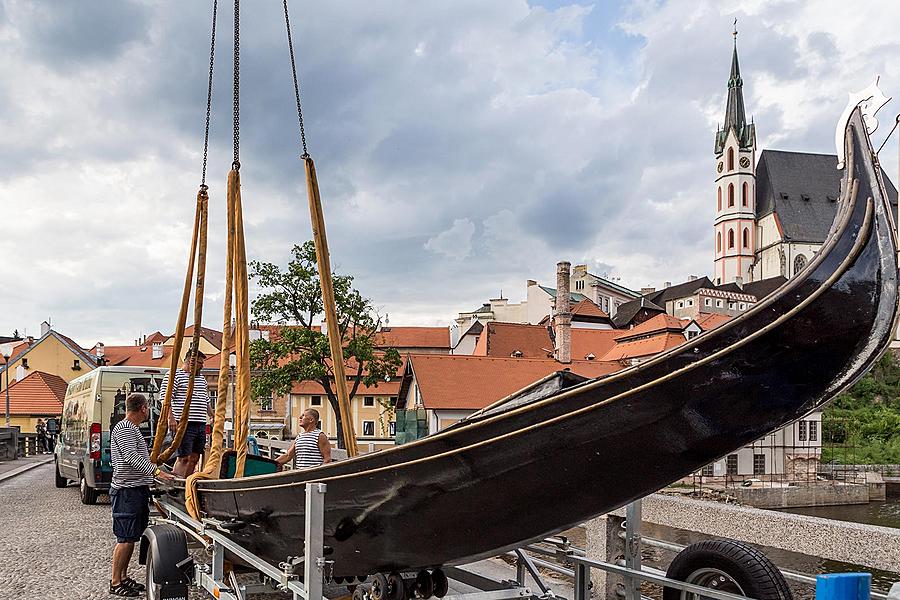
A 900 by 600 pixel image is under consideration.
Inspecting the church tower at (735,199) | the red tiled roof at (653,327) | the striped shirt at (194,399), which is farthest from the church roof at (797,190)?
the striped shirt at (194,399)

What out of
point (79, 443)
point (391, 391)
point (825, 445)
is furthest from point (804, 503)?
point (79, 443)

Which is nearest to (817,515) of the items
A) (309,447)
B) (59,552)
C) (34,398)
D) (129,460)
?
(59,552)

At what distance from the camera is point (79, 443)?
49.1ft

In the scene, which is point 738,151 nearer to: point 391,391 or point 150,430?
point 391,391

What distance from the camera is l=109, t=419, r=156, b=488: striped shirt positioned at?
7539 millimetres

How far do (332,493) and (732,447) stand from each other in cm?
228

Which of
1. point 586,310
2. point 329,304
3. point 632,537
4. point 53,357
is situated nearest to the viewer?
point 632,537

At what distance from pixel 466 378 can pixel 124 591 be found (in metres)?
36.2

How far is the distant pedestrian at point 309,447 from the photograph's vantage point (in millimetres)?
7385

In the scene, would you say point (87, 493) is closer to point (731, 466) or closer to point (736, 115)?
point (731, 466)

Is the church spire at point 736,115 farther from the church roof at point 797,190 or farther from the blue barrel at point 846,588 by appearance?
the blue barrel at point 846,588

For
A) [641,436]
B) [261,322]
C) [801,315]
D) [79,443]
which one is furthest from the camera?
[261,322]

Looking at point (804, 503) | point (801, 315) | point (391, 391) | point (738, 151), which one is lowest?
point (804, 503)

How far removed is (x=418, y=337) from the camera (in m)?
91.3
